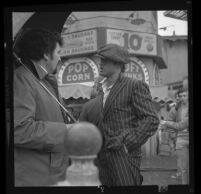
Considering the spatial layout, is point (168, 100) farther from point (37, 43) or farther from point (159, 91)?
point (37, 43)

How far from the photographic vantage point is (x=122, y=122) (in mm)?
4492

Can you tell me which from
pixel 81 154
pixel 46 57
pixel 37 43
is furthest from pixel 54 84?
pixel 81 154

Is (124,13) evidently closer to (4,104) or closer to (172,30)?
(172,30)

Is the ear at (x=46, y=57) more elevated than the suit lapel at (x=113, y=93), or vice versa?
the ear at (x=46, y=57)

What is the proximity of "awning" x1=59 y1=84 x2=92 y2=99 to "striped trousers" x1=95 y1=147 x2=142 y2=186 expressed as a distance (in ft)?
2.25

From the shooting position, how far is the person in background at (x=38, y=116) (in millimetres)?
4395

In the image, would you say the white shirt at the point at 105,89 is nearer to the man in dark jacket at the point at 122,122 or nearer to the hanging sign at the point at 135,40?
the man in dark jacket at the point at 122,122

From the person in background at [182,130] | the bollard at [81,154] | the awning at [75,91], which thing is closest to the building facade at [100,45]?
the awning at [75,91]

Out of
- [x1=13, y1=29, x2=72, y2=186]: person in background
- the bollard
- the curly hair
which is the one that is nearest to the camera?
the bollard

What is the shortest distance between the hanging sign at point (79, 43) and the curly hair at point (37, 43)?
0.08 m

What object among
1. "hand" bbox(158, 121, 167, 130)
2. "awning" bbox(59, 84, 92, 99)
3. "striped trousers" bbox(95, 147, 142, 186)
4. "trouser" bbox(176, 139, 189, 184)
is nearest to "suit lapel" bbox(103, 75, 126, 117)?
"awning" bbox(59, 84, 92, 99)

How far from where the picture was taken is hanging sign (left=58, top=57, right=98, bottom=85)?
4.57 meters

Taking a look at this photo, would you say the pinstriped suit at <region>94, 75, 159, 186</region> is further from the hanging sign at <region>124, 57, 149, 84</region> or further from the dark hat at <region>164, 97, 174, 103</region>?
the dark hat at <region>164, 97, 174, 103</region>

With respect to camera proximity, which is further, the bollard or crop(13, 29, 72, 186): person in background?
crop(13, 29, 72, 186): person in background
